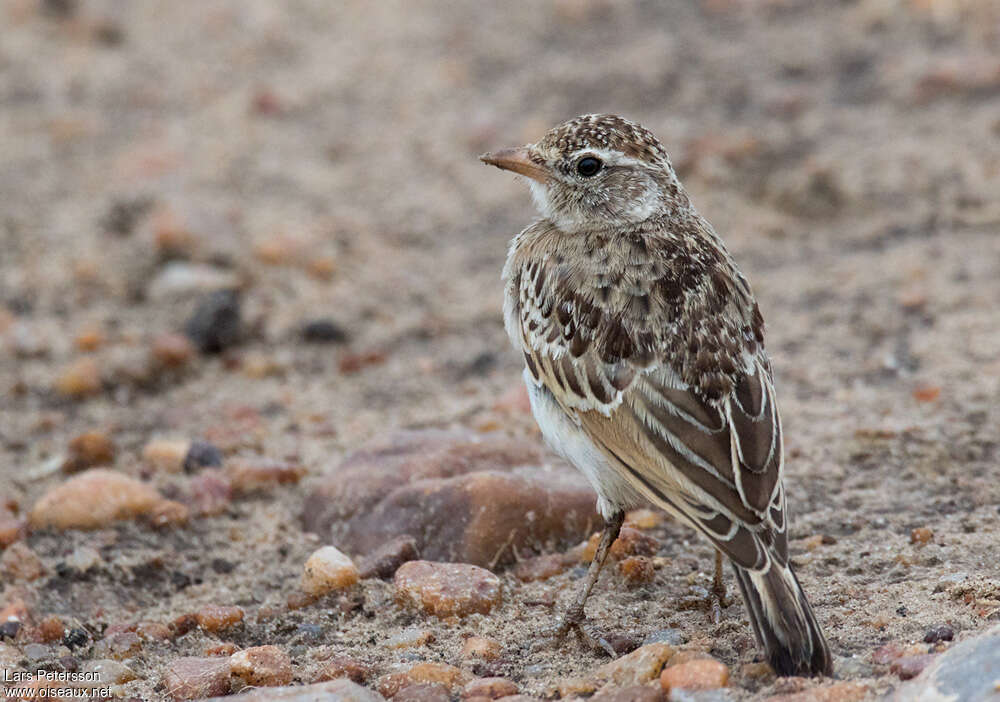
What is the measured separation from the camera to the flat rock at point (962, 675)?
3229 millimetres

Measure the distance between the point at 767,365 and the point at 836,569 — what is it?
75cm

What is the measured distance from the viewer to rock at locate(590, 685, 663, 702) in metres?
3.60

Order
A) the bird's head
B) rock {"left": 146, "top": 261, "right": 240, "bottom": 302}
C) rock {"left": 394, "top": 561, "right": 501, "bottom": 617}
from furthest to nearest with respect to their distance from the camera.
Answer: rock {"left": 146, "top": 261, "right": 240, "bottom": 302}, the bird's head, rock {"left": 394, "top": 561, "right": 501, "bottom": 617}

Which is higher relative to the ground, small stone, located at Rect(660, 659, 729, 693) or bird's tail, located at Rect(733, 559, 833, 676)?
bird's tail, located at Rect(733, 559, 833, 676)

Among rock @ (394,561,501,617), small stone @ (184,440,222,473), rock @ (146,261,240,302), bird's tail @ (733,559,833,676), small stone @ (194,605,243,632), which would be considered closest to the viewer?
bird's tail @ (733,559,833,676)

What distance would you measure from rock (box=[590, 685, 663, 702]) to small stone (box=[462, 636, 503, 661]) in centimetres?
51

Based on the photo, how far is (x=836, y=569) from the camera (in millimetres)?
4480

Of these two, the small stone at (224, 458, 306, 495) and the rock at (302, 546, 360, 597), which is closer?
the rock at (302, 546, 360, 597)

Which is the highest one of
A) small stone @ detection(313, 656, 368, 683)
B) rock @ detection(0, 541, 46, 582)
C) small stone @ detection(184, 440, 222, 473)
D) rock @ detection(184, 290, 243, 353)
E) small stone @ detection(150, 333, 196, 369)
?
rock @ detection(184, 290, 243, 353)

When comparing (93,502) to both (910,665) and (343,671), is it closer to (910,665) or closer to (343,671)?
(343,671)

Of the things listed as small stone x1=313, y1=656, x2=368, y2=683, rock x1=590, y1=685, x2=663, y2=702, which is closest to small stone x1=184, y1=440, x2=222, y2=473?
small stone x1=313, y1=656, x2=368, y2=683

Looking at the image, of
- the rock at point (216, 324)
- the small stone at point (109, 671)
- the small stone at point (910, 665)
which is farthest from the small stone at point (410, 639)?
the rock at point (216, 324)

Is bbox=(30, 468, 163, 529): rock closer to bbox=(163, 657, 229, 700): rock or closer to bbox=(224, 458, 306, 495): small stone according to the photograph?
bbox=(224, 458, 306, 495): small stone

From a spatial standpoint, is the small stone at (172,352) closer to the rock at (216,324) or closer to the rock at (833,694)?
the rock at (216,324)
